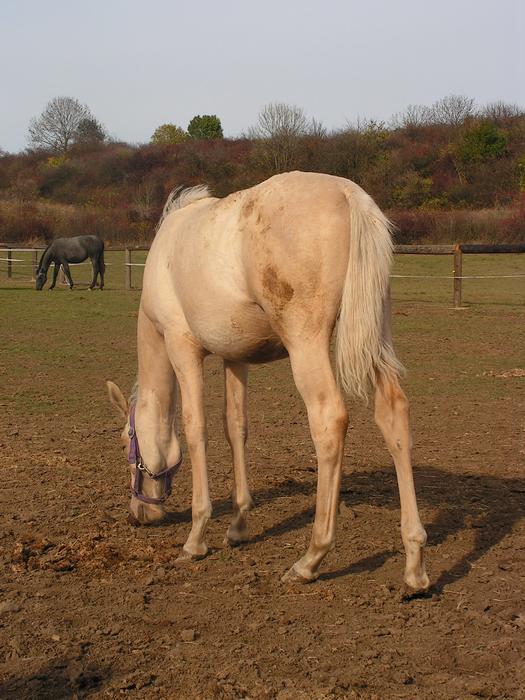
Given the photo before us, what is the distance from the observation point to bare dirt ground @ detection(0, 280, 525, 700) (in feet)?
10.7

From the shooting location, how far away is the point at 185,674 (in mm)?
3246

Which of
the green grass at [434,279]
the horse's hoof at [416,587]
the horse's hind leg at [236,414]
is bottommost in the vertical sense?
Answer: the horse's hoof at [416,587]

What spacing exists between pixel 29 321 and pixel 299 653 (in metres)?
15.0

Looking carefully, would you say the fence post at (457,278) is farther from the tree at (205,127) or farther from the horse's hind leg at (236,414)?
the tree at (205,127)

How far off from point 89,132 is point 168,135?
29.3 ft

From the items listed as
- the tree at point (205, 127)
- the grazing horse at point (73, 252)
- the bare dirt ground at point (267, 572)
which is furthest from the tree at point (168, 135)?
the bare dirt ground at point (267, 572)

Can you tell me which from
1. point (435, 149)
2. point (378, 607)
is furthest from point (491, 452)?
point (435, 149)

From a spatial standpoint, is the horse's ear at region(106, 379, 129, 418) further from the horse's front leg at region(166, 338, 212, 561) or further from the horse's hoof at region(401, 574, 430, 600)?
the horse's hoof at region(401, 574, 430, 600)

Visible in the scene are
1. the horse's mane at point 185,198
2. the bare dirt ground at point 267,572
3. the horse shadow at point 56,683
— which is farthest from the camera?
the horse's mane at point 185,198

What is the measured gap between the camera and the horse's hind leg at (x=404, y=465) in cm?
412

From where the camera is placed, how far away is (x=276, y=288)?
14.0ft

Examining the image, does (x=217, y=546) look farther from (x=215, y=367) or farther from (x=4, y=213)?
(x=4, y=213)

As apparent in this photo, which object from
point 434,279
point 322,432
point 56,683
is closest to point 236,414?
point 322,432

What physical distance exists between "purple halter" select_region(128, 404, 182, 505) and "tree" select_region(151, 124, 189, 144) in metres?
66.5
